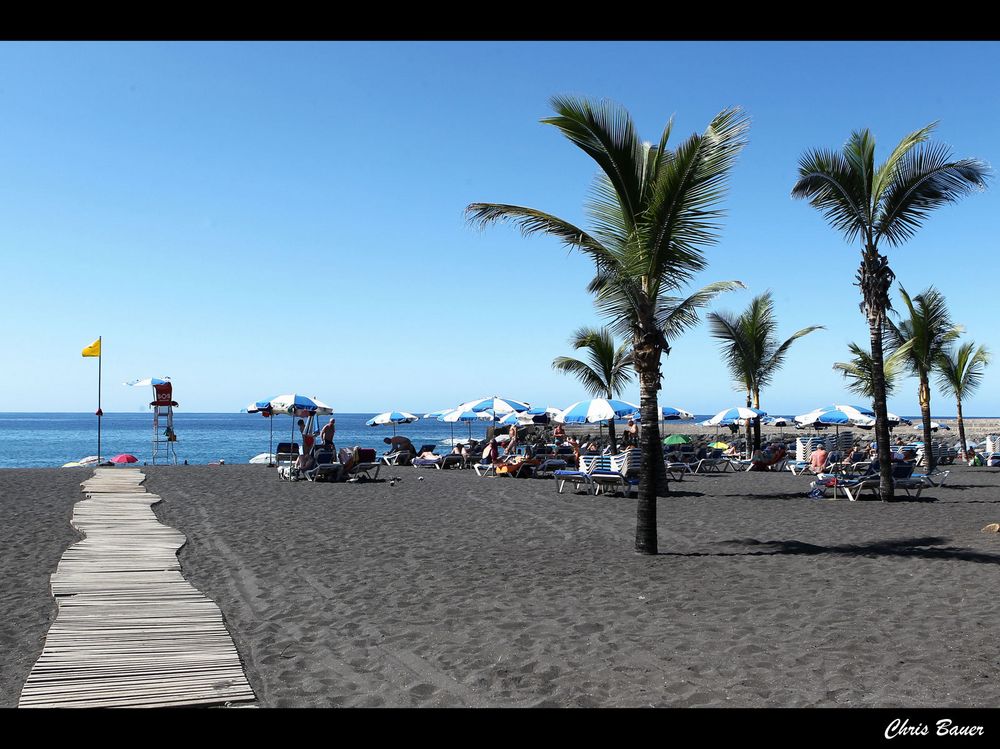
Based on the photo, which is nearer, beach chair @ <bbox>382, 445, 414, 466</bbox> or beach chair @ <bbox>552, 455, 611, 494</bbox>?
beach chair @ <bbox>552, 455, 611, 494</bbox>

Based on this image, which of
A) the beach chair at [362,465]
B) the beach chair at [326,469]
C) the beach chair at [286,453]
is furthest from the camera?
the beach chair at [286,453]

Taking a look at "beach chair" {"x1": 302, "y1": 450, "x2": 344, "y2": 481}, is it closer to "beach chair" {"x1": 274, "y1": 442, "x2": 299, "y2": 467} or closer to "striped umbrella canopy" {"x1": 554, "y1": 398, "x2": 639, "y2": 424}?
"beach chair" {"x1": 274, "y1": 442, "x2": 299, "y2": 467}

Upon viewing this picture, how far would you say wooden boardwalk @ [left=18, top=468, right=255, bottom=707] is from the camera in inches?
171

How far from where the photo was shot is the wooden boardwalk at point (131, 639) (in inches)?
171

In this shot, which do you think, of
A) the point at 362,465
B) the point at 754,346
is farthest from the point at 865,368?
the point at 362,465

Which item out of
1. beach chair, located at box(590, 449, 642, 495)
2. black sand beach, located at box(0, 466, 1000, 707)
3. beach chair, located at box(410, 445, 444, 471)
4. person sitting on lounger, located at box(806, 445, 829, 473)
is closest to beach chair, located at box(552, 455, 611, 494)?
beach chair, located at box(590, 449, 642, 495)

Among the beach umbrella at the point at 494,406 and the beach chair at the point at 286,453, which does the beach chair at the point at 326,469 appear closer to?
the beach chair at the point at 286,453

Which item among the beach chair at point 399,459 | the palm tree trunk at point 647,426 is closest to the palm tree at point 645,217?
the palm tree trunk at point 647,426

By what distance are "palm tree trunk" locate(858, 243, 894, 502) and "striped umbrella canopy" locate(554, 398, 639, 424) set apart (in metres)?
7.32

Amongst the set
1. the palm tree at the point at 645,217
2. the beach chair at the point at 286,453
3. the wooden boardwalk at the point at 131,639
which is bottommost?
the wooden boardwalk at the point at 131,639

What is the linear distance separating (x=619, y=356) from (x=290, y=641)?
21.0 meters

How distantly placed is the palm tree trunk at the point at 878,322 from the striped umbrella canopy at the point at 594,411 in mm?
7316

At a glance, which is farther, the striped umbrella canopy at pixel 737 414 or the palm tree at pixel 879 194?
the striped umbrella canopy at pixel 737 414
